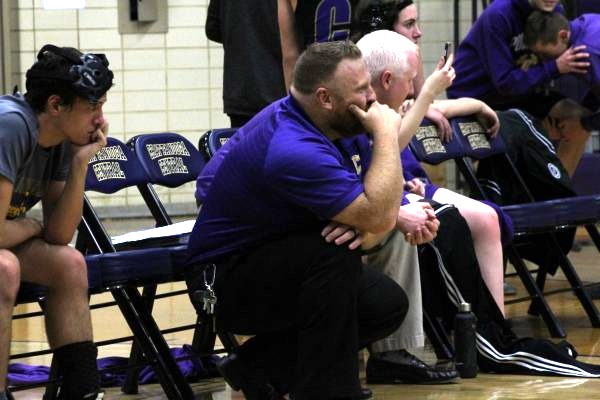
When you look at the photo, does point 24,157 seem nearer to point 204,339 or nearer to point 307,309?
point 307,309

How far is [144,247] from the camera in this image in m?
4.46

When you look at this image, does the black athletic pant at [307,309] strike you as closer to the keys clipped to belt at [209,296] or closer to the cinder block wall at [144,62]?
the keys clipped to belt at [209,296]

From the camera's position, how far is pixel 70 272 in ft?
12.3

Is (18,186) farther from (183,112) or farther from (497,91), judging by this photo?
(183,112)

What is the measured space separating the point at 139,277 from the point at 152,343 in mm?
269

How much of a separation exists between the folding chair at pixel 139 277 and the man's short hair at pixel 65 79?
1.70 feet

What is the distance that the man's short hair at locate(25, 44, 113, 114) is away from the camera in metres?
3.73

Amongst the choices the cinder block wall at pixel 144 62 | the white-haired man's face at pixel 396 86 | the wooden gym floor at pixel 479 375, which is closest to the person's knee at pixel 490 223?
the wooden gym floor at pixel 479 375

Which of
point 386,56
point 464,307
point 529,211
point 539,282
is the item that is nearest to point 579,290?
point 539,282

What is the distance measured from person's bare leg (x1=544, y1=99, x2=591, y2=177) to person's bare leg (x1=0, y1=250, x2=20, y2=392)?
3410mm

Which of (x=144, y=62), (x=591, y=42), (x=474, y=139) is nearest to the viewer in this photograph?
(x=474, y=139)

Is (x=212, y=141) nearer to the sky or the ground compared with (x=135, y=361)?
nearer to the sky

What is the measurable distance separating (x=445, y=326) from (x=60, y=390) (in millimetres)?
1508

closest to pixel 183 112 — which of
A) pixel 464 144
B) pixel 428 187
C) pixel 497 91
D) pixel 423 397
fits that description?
pixel 497 91
